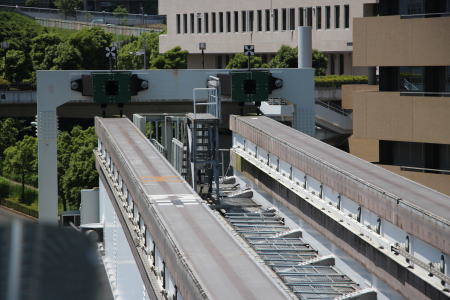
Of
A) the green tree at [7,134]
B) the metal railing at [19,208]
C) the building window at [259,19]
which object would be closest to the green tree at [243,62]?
the building window at [259,19]

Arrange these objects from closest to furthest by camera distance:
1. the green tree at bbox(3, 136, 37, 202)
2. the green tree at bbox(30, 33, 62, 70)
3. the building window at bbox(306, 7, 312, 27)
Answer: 1. the green tree at bbox(3, 136, 37, 202)
2. the building window at bbox(306, 7, 312, 27)
3. the green tree at bbox(30, 33, 62, 70)

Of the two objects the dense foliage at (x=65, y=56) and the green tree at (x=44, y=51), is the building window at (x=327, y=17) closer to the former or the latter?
the dense foliage at (x=65, y=56)

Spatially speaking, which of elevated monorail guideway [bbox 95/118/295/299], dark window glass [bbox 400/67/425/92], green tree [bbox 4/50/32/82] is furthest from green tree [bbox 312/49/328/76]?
elevated monorail guideway [bbox 95/118/295/299]

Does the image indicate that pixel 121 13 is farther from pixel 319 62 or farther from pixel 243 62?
pixel 319 62

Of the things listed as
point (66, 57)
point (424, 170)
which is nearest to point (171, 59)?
point (66, 57)

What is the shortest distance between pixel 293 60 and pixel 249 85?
1391 inches

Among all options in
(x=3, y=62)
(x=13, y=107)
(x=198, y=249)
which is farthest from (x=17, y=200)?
(x=198, y=249)

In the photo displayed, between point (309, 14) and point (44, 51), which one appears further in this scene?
point (44, 51)

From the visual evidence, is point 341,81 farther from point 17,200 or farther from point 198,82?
point 198,82

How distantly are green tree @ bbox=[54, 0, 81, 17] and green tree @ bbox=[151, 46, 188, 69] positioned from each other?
60.9m

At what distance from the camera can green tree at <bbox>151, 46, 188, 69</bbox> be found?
259 ft

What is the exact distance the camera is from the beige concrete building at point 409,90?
81.5 ft

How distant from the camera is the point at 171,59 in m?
79.6

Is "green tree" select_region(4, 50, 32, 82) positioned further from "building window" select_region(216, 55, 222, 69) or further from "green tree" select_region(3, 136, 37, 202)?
"green tree" select_region(3, 136, 37, 202)
